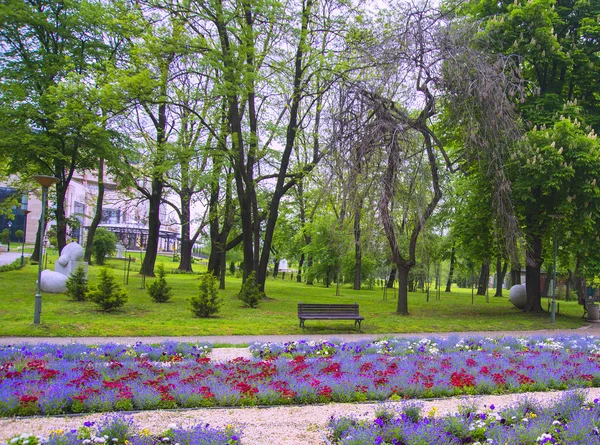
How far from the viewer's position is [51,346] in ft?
31.3

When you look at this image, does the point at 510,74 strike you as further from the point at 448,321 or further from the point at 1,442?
the point at 1,442

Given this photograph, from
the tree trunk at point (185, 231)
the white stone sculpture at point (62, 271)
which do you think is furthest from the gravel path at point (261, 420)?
the tree trunk at point (185, 231)

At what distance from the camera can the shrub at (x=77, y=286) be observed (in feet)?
58.7

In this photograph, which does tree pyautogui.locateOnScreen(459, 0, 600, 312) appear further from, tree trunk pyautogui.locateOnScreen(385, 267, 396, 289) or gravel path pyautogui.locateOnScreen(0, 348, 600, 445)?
tree trunk pyautogui.locateOnScreen(385, 267, 396, 289)

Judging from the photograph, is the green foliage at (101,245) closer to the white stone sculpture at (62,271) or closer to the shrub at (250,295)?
the white stone sculpture at (62,271)

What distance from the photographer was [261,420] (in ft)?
19.1

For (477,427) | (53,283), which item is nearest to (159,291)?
(53,283)

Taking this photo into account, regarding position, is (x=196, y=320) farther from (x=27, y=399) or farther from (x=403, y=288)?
(x=27, y=399)

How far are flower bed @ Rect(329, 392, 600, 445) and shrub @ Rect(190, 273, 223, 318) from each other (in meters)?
10.4

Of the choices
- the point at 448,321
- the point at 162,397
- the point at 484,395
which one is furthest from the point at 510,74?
the point at 162,397

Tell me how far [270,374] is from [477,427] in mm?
3410

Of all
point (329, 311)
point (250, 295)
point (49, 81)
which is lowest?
point (250, 295)

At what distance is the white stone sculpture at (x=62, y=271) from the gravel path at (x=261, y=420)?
15.3 meters

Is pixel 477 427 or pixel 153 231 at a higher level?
pixel 153 231
